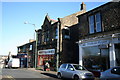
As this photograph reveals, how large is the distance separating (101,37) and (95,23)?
2349 millimetres

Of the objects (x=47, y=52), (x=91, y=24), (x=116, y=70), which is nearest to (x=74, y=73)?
(x=116, y=70)

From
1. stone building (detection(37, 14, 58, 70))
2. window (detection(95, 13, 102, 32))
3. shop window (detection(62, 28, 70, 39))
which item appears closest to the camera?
window (detection(95, 13, 102, 32))

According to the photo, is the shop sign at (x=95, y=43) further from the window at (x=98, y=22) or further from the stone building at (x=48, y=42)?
the stone building at (x=48, y=42)

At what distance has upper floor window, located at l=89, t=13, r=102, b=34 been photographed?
16797mm

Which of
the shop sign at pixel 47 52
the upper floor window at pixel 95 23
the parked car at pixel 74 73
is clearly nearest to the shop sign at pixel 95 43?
the upper floor window at pixel 95 23

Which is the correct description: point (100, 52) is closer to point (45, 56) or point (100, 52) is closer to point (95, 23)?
point (95, 23)

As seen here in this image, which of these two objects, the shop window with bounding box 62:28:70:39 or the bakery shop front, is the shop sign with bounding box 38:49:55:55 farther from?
the shop window with bounding box 62:28:70:39

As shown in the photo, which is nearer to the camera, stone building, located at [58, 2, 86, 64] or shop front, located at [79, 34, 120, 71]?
shop front, located at [79, 34, 120, 71]

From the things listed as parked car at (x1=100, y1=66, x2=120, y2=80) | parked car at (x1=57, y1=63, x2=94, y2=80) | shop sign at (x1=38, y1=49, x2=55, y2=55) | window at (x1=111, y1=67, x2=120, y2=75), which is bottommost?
parked car at (x1=57, y1=63, x2=94, y2=80)

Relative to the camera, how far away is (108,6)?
51.2 feet

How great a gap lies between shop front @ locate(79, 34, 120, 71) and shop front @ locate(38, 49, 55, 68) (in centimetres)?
813

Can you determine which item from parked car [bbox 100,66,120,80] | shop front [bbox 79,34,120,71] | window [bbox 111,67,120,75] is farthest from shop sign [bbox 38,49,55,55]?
window [bbox 111,67,120,75]

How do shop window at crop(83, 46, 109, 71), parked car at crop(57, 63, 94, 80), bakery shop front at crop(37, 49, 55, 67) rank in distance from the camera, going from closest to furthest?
parked car at crop(57, 63, 94, 80), shop window at crop(83, 46, 109, 71), bakery shop front at crop(37, 49, 55, 67)

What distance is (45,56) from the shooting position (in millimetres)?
27812
